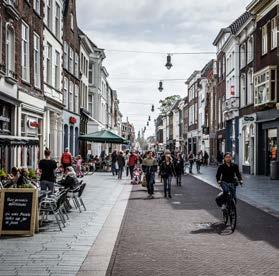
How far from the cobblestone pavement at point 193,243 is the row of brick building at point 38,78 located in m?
4.30

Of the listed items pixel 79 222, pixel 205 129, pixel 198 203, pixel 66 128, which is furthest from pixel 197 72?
pixel 79 222

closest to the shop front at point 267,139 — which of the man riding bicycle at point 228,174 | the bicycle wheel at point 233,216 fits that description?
the man riding bicycle at point 228,174

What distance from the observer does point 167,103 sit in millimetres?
125875

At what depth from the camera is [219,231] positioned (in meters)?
11.6

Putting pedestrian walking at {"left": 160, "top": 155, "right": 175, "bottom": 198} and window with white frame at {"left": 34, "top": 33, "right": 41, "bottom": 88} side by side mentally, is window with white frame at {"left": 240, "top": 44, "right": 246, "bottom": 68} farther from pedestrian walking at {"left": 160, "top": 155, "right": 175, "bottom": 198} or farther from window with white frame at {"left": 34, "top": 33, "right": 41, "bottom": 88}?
pedestrian walking at {"left": 160, "top": 155, "right": 175, "bottom": 198}

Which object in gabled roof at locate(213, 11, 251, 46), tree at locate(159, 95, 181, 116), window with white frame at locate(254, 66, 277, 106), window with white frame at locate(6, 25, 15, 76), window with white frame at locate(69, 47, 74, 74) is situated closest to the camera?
window with white frame at locate(6, 25, 15, 76)

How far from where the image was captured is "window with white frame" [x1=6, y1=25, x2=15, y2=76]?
21234mm

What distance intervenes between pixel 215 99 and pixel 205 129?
7104 millimetres

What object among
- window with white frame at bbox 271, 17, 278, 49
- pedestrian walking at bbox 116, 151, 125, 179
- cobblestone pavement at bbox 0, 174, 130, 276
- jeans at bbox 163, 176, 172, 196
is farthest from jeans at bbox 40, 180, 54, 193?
window with white frame at bbox 271, 17, 278, 49

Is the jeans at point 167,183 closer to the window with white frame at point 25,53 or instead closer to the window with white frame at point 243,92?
the window with white frame at point 25,53

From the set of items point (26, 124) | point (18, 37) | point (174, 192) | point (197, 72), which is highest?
point (197, 72)

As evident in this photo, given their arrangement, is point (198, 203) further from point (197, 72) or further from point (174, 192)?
point (197, 72)

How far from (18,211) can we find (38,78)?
1739 centimetres

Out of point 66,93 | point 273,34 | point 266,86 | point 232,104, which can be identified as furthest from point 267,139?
point 66,93
